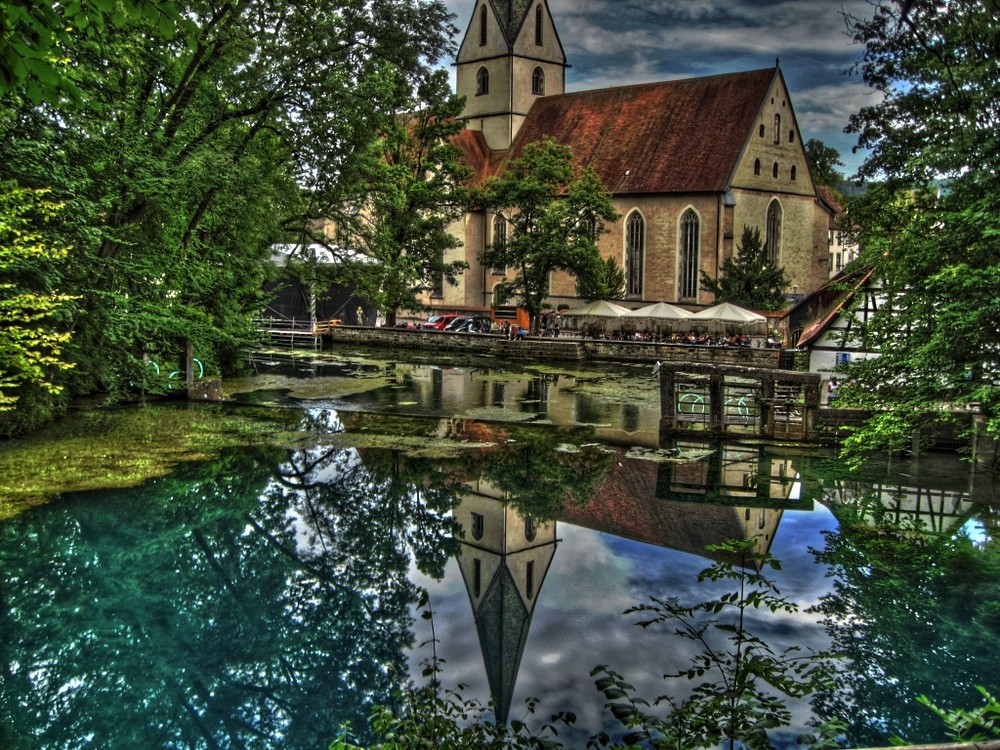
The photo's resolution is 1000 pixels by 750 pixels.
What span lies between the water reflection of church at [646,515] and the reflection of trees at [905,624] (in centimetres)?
115

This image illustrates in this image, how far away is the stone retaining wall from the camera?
34.7m

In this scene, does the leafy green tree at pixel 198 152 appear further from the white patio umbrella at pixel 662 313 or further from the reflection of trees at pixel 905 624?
the white patio umbrella at pixel 662 313

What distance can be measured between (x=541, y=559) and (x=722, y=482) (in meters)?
5.21

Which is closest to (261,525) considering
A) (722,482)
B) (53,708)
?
(53,708)

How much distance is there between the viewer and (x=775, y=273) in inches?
1652

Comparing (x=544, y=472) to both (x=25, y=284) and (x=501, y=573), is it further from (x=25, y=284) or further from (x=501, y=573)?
(x=25, y=284)

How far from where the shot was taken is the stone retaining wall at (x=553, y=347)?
3469 cm

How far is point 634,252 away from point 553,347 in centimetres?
1277

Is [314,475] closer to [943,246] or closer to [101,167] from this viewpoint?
[101,167]

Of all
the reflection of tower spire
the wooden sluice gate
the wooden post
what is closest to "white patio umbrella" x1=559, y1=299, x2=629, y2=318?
the wooden sluice gate

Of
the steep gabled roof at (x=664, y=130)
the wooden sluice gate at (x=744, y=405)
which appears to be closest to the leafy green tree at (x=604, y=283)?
the steep gabled roof at (x=664, y=130)

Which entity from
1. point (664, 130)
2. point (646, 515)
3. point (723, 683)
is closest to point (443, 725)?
point (723, 683)

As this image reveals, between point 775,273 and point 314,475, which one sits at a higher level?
point 775,273

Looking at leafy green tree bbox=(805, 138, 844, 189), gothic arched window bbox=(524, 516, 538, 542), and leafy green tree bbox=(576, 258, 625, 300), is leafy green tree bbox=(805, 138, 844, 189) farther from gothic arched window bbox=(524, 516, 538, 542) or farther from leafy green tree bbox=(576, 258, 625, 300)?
gothic arched window bbox=(524, 516, 538, 542)
